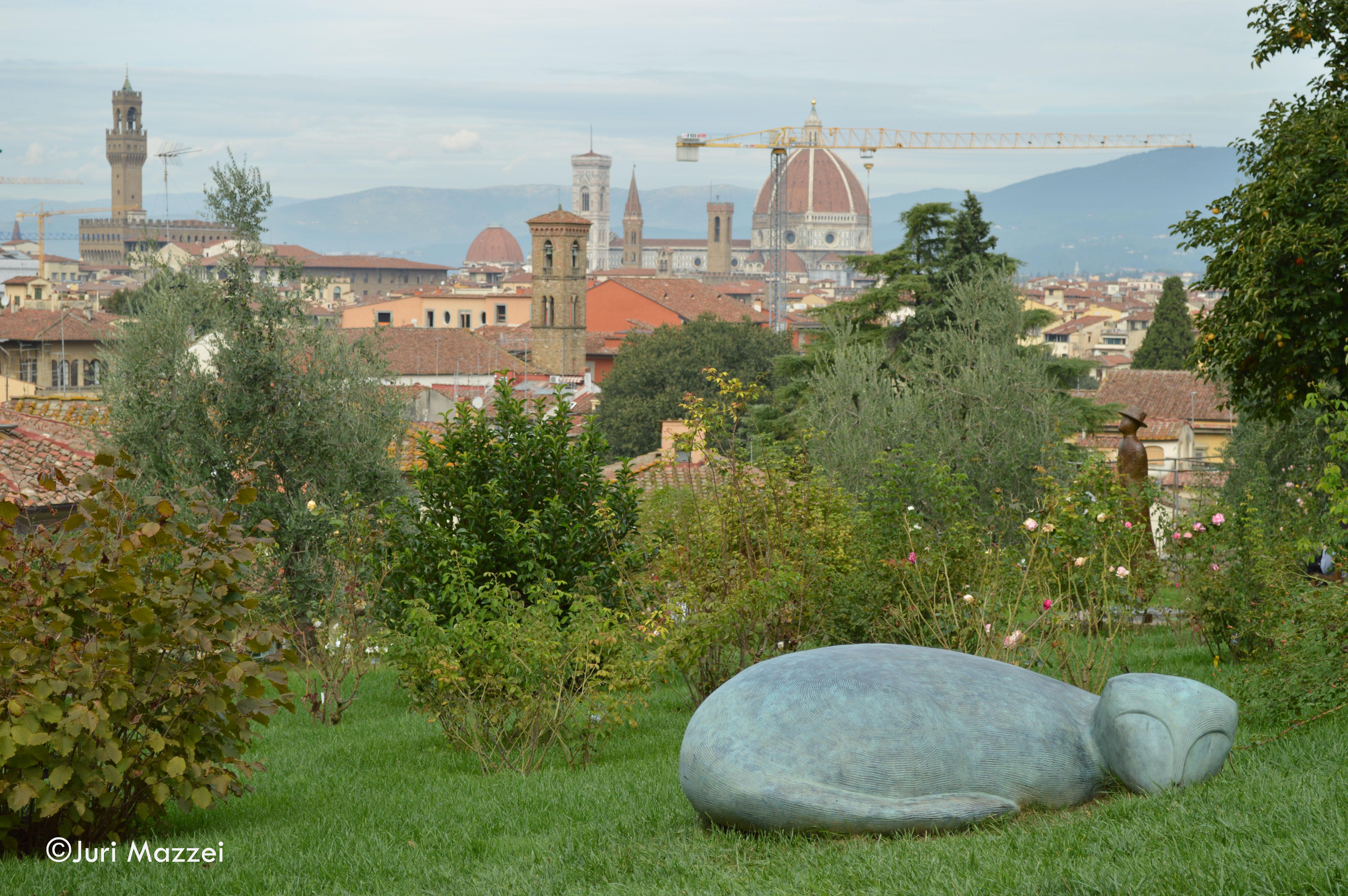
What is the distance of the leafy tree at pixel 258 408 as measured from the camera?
10797 millimetres

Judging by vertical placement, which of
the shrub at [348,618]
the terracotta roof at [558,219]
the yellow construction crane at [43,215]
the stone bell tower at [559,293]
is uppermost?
the yellow construction crane at [43,215]

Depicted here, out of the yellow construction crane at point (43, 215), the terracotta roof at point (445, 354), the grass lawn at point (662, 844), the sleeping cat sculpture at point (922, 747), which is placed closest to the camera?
the grass lawn at point (662, 844)

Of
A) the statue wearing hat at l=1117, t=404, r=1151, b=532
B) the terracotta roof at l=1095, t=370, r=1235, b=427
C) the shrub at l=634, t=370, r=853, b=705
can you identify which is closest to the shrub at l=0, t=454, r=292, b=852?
the shrub at l=634, t=370, r=853, b=705

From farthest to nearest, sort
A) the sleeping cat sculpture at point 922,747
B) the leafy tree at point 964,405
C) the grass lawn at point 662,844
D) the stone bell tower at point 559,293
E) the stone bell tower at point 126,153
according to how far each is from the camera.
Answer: the stone bell tower at point 126,153, the stone bell tower at point 559,293, the leafy tree at point 964,405, the sleeping cat sculpture at point 922,747, the grass lawn at point 662,844

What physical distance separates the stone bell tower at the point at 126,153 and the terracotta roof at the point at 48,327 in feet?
402

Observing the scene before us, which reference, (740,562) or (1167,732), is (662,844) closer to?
(1167,732)

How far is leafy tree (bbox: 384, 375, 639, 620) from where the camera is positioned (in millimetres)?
7570

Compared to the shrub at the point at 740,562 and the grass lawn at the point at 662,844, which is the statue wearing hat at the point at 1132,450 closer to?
the shrub at the point at 740,562

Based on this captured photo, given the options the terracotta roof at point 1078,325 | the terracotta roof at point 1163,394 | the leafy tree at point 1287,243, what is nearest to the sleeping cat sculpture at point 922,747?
the leafy tree at point 1287,243

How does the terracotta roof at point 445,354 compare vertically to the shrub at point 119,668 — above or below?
above

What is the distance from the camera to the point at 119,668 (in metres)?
4.48

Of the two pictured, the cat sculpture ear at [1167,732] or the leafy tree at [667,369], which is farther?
the leafy tree at [667,369]

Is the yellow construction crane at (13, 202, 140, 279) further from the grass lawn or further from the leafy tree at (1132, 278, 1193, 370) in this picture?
the grass lawn

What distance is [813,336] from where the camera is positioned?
25.9 m
